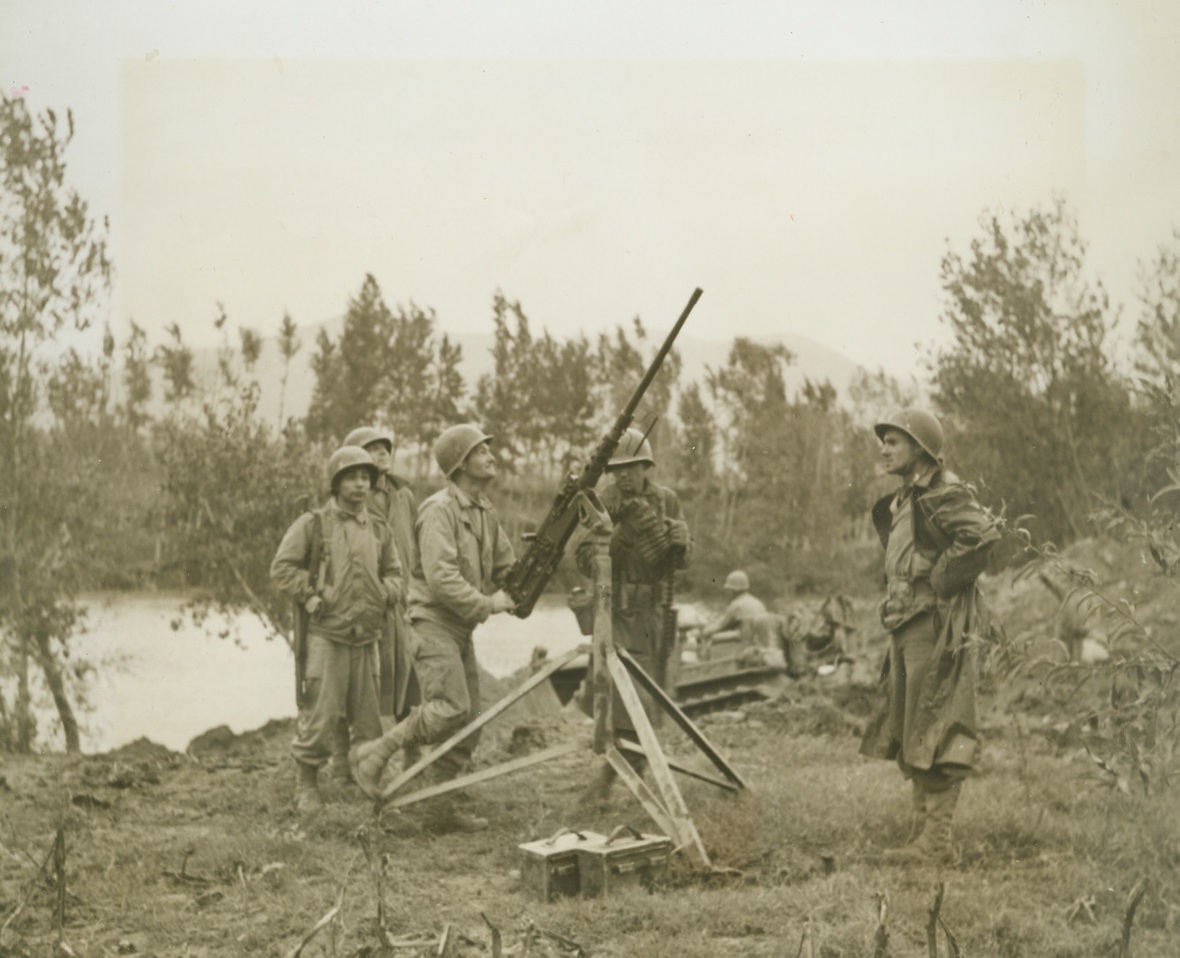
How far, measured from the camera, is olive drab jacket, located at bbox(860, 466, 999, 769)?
17.9 ft

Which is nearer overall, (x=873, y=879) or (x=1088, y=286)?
(x=873, y=879)

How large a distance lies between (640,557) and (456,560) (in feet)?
4.48

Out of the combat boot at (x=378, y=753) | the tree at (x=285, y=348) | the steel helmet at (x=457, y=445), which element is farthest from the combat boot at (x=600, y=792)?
the tree at (x=285, y=348)

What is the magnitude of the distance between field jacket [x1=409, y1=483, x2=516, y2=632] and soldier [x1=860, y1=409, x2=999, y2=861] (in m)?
2.31

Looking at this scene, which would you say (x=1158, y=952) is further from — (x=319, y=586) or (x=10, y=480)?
(x=10, y=480)

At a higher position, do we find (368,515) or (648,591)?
(368,515)

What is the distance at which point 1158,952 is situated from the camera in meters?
4.51

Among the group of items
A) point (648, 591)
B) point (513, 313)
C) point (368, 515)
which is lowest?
point (648, 591)

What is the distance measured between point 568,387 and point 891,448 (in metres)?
4.56

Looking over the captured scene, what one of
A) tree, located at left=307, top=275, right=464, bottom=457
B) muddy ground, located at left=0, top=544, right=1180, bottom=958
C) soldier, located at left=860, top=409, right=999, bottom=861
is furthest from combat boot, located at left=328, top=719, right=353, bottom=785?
soldier, located at left=860, top=409, right=999, bottom=861

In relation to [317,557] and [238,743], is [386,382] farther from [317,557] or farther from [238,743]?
[238,743]

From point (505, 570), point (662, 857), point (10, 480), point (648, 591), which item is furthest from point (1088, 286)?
point (10, 480)

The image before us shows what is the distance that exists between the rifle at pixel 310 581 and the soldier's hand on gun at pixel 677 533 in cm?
225

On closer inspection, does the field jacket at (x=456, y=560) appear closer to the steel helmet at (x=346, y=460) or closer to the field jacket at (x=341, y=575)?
the field jacket at (x=341, y=575)
